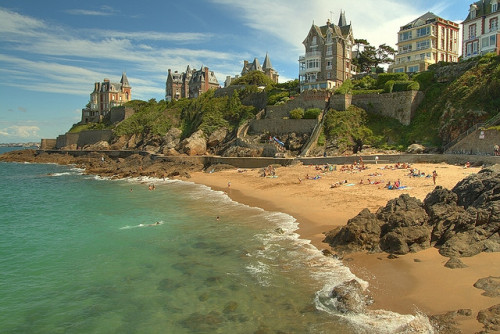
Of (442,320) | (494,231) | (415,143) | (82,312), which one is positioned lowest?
(82,312)

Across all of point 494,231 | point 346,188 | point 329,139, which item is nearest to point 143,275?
point 494,231

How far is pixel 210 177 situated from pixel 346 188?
16.0 metres

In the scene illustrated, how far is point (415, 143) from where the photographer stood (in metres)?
32.5

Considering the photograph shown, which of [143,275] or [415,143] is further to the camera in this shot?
[415,143]

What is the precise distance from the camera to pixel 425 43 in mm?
45062

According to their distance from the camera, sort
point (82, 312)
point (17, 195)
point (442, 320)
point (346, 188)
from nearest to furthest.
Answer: point (442, 320) < point (82, 312) < point (346, 188) < point (17, 195)

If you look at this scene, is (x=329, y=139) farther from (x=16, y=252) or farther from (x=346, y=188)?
(x=16, y=252)

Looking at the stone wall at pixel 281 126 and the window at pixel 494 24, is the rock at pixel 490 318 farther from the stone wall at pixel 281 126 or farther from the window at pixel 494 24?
the window at pixel 494 24

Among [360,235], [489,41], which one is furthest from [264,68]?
[360,235]

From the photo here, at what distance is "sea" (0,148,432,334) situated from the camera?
361 inches

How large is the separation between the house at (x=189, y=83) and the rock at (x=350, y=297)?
75.5 m

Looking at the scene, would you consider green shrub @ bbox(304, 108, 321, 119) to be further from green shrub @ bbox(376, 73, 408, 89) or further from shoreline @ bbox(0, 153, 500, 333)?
green shrub @ bbox(376, 73, 408, 89)

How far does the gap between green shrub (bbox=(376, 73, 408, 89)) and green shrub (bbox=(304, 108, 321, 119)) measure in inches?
320

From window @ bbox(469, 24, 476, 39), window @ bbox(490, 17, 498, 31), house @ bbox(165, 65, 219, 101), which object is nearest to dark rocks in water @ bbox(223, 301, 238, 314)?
window @ bbox(490, 17, 498, 31)
